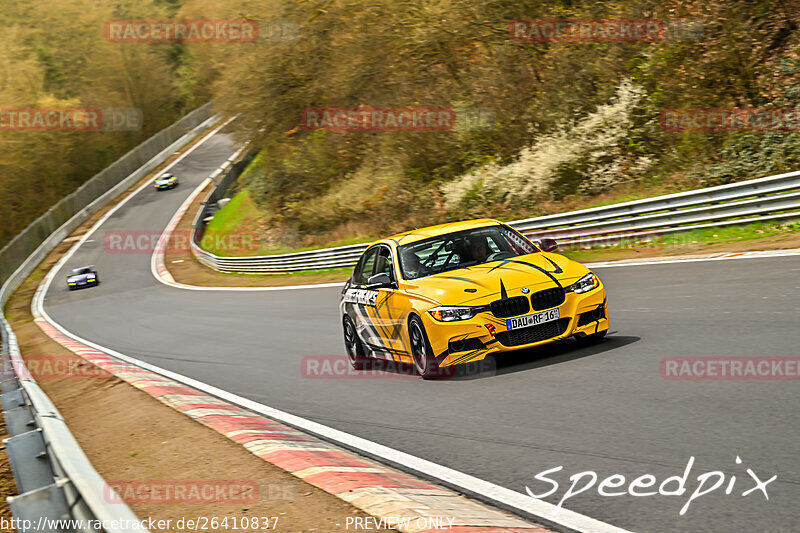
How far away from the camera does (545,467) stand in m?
5.78

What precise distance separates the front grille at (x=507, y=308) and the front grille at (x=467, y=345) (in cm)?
33

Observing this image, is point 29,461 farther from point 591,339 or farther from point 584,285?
point 591,339

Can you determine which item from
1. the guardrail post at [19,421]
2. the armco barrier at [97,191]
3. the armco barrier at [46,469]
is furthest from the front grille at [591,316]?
the armco barrier at [97,191]

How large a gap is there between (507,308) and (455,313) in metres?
0.51

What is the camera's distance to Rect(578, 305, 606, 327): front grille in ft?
28.9

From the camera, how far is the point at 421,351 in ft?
29.9

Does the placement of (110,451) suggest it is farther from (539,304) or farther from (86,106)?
(86,106)

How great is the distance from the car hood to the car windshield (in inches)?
9.3

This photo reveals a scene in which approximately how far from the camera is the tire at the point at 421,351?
8.91 m

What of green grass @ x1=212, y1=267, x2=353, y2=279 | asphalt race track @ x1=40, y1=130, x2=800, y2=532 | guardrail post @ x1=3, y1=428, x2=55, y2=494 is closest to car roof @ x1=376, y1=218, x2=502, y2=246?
asphalt race track @ x1=40, y1=130, x2=800, y2=532

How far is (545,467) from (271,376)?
6864 mm

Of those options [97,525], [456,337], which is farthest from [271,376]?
[97,525]

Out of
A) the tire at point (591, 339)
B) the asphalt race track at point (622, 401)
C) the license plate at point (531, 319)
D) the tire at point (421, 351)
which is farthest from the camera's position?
the tire at point (591, 339)

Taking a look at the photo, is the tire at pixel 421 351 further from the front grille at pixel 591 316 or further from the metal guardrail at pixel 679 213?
the metal guardrail at pixel 679 213
